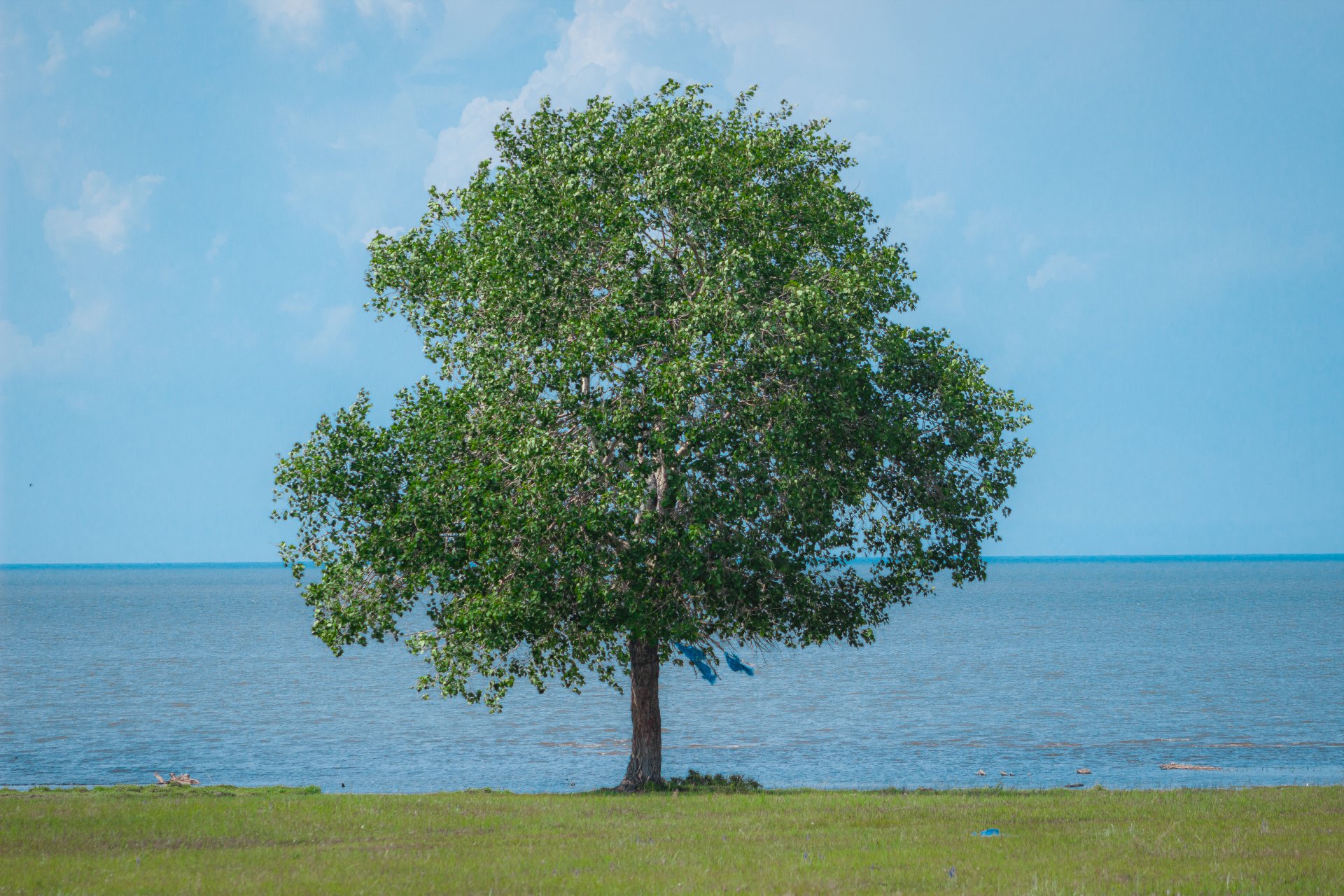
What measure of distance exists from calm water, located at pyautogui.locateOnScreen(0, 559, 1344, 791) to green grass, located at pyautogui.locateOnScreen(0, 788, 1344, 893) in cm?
1475

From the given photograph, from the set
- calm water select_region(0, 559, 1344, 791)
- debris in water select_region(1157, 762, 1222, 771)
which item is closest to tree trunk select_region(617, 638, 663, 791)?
calm water select_region(0, 559, 1344, 791)

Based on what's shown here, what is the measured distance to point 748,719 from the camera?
61.1 meters

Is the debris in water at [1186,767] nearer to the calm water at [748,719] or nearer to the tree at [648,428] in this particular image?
the calm water at [748,719]

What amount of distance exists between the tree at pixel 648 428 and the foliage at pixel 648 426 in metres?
0.07

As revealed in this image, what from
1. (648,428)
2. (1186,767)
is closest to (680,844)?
(648,428)

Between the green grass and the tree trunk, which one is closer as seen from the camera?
the green grass

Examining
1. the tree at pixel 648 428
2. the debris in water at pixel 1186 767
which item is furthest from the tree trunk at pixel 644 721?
the debris in water at pixel 1186 767

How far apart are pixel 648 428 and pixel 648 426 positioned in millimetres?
194

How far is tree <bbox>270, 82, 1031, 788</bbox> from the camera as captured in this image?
23922 mm

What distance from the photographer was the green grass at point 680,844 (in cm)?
1562

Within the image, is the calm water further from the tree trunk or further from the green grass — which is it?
the green grass

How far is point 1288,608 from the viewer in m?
173

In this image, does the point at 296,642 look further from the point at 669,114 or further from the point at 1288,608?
the point at 1288,608

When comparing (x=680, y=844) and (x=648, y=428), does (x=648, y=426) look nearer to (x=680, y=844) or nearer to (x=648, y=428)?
(x=648, y=428)
